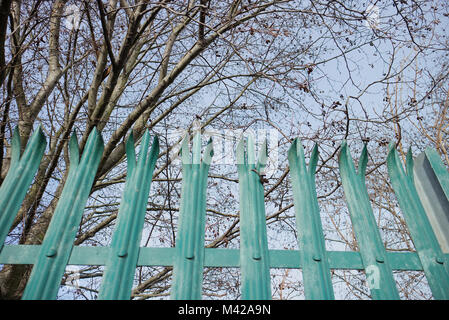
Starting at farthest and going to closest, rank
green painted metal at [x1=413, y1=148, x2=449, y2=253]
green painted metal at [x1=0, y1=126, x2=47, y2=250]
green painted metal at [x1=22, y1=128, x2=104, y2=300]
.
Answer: green painted metal at [x1=413, y1=148, x2=449, y2=253], green painted metal at [x1=0, y1=126, x2=47, y2=250], green painted metal at [x1=22, y1=128, x2=104, y2=300]

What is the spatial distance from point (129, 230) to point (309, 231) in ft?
2.19

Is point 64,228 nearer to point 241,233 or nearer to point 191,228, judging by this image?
point 191,228

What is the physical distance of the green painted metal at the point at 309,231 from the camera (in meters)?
1.11

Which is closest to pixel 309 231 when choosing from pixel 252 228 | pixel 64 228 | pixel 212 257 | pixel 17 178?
pixel 252 228

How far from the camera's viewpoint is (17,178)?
1.21 m

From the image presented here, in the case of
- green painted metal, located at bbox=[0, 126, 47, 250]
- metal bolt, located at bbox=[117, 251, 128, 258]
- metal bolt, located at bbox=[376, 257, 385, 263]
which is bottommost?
metal bolt, located at bbox=[117, 251, 128, 258]

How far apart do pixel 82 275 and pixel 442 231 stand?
4.75m

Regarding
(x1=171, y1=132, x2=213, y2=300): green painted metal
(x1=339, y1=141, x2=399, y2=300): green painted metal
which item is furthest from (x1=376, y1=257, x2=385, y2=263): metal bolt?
(x1=171, y1=132, x2=213, y2=300): green painted metal

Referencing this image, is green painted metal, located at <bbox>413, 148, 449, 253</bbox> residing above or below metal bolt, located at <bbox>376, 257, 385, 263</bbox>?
above

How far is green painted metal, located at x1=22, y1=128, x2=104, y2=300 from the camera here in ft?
3.37

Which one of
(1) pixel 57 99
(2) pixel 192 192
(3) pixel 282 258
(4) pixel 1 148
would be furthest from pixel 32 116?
(3) pixel 282 258

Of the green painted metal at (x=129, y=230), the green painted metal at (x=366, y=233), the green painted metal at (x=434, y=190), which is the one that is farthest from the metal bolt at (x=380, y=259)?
the green painted metal at (x=129, y=230)

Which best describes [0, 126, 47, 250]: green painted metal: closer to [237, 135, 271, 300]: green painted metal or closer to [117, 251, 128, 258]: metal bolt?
[117, 251, 128, 258]: metal bolt

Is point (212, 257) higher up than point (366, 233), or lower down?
lower down
